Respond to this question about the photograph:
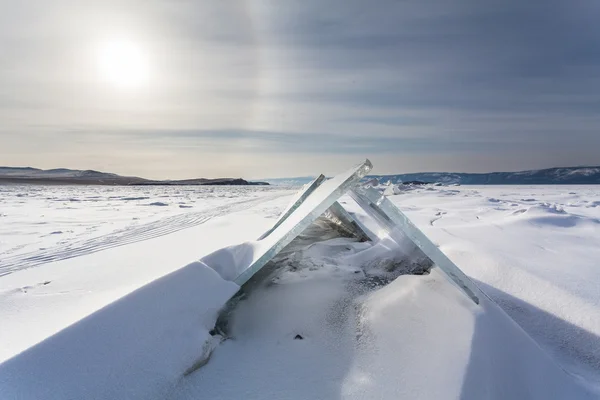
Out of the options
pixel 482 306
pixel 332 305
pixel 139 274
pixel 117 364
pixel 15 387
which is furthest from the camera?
pixel 139 274

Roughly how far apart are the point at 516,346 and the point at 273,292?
128cm

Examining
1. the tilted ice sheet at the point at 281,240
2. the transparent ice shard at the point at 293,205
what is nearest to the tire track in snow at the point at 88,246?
the transparent ice shard at the point at 293,205

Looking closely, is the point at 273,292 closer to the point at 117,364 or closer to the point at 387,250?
the point at 117,364

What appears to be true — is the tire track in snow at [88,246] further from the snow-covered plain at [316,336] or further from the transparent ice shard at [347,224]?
the transparent ice shard at [347,224]

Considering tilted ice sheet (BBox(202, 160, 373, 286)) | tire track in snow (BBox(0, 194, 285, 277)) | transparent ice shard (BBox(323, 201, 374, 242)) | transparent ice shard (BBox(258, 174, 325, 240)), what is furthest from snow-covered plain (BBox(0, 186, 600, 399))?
transparent ice shard (BBox(323, 201, 374, 242))

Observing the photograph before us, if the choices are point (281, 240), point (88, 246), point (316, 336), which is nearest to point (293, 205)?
point (281, 240)

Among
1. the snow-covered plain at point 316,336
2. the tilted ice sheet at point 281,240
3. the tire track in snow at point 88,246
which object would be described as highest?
the tilted ice sheet at point 281,240

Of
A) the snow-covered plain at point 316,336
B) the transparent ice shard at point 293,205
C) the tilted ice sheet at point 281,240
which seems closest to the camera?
the snow-covered plain at point 316,336

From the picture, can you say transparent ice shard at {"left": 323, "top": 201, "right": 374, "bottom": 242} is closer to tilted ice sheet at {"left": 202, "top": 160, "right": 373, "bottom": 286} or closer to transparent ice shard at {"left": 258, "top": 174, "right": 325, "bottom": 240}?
transparent ice shard at {"left": 258, "top": 174, "right": 325, "bottom": 240}

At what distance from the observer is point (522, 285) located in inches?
83.7

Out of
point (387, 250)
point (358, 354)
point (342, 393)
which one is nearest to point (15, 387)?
point (342, 393)

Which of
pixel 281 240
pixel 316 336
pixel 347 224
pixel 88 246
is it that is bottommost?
pixel 88 246

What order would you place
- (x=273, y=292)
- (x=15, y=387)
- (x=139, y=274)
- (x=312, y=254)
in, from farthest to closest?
(x=312, y=254) < (x=139, y=274) < (x=273, y=292) < (x=15, y=387)

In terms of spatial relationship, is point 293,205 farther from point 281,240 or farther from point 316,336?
point 316,336
